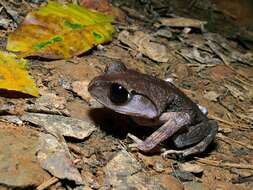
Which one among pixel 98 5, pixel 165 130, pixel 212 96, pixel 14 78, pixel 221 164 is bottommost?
pixel 221 164

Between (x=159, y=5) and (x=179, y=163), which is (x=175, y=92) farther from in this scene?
(x=159, y=5)

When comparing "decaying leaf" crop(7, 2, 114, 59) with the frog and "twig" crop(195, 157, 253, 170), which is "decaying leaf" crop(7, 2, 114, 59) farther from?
"twig" crop(195, 157, 253, 170)

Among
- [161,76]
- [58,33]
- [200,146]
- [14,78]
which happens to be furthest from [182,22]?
[14,78]

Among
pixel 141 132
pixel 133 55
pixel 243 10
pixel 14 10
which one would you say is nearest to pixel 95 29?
pixel 133 55

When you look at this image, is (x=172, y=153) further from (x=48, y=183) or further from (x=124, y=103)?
(x=48, y=183)

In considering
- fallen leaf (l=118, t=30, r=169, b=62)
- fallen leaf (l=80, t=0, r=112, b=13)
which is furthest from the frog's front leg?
fallen leaf (l=80, t=0, r=112, b=13)

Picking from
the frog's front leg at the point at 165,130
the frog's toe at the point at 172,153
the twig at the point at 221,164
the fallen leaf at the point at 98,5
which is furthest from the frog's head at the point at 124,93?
the fallen leaf at the point at 98,5
